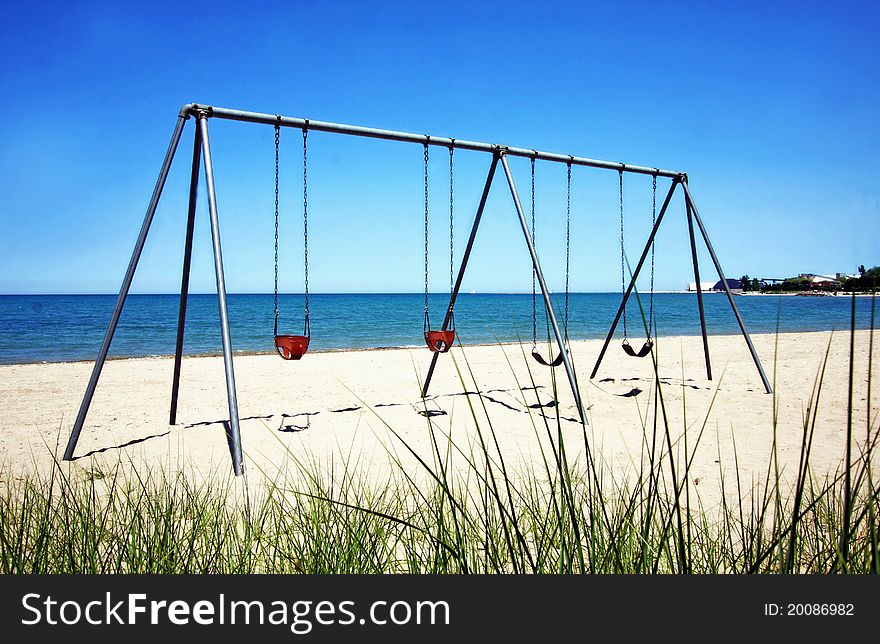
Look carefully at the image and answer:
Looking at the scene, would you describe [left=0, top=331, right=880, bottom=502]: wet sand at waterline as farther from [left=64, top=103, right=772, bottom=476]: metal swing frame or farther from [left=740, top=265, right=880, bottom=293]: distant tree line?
[left=740, top=265, right=880, bottom=293]: distant tree line

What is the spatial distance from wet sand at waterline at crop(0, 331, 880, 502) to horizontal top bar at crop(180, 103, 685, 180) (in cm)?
181

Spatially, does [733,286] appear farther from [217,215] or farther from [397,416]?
[217,215]

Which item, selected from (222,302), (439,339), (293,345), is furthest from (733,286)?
(222,302)

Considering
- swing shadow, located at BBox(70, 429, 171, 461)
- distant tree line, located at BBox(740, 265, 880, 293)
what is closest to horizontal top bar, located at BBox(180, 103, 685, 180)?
swing shadow, located at BBox(70, 429, 171, 461)

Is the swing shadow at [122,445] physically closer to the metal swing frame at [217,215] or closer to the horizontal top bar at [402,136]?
the metal swing frame at [217,215]

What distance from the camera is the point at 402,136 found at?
4824mm

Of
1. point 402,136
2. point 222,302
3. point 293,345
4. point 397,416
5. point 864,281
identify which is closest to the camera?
point 864,281

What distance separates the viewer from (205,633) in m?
1.12

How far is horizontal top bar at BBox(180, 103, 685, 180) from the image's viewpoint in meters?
4.04

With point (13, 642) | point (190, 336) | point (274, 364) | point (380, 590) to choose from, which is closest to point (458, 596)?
point (380, 590)

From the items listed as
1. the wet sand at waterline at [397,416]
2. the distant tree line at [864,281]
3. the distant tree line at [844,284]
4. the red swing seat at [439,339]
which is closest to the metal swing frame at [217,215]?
the wet sand at waterline at [397,416]

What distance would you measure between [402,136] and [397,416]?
7.88ft

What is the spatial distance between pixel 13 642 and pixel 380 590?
2.33 ft

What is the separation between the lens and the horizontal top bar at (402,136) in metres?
4.04
